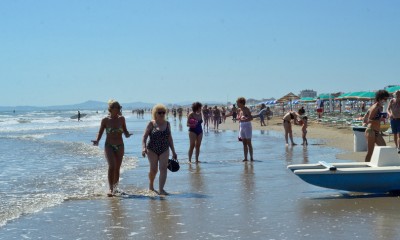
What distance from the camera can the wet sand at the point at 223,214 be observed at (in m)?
5.83

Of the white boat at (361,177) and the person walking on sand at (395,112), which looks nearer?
the white boat at (361,177)

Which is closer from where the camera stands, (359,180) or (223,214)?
(223,214)

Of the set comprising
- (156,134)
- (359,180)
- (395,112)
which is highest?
(395,112)

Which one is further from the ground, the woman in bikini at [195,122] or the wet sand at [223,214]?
the woman in bikini at [195,122]

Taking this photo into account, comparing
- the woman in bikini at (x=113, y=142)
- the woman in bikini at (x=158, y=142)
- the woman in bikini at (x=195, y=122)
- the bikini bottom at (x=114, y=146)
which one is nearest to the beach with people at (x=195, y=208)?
the woman in bikini at (x=113, y=142)

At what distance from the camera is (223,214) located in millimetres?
6801

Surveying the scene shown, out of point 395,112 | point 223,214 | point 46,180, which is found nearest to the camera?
point 223,214

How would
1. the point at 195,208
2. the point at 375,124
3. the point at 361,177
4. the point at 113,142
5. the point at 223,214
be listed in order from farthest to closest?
the point at 375,124 < the point at 113,142 < the point at 361,177 < the point at 195,208 < the point at 223,214

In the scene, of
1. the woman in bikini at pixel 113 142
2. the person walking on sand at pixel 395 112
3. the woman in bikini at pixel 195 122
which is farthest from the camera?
the woman in bikini at pixel 195 122

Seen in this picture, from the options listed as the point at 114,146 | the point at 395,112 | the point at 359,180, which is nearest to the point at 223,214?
the point at 359,180

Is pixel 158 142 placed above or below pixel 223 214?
above

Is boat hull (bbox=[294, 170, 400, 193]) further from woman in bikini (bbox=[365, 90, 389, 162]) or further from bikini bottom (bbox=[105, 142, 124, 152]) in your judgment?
bikini bottom (bbox=[105, 142, 124, 152])

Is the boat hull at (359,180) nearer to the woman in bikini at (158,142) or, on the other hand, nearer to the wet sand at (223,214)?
the wet sand at (223,214)

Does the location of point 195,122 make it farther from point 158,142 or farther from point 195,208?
point 195,208
